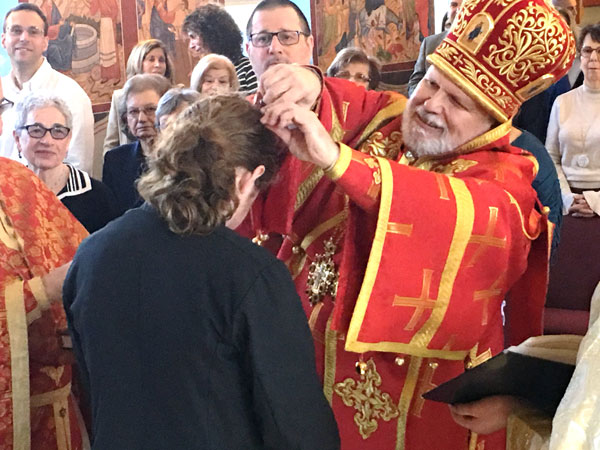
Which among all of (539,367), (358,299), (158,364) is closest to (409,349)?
(358,299)

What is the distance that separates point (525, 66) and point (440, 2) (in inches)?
244

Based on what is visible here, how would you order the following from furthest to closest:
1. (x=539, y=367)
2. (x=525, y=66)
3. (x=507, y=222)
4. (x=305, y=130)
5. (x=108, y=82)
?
(x=108, y=82), (x=525, y=66), (x=507, y=222), (x=305, y=130), (x=539, y=367)

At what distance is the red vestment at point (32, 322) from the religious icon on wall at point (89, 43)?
16.3 ft

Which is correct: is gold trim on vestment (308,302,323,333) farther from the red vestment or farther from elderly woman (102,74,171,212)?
elderly woman (102,74,171,212)

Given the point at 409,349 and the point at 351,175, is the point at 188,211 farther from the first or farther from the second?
the point at 409,349

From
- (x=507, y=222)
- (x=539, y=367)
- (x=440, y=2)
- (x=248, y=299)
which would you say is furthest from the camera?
(x=440, y=2)

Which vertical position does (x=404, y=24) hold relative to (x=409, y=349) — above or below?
above

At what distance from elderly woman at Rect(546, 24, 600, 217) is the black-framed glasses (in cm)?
295

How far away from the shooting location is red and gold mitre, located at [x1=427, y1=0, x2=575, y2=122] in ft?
7.03

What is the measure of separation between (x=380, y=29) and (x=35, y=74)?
3.89m

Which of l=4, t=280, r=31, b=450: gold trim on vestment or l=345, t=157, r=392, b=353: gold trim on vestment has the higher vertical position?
l=345, t=157, r=392, b=353: gold trim on vestment

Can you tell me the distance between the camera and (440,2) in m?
8.05

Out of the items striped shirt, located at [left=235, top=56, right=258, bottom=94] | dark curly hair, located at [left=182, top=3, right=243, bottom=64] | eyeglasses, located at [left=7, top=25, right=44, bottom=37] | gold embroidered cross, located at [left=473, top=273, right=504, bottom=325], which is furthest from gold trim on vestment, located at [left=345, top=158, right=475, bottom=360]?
eyeglasses, located at [left=7, top=25, right=44, bottom=37]

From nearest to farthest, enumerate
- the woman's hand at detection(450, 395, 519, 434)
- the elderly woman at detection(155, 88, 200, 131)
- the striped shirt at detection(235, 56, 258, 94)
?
1. the woman's hand at detection(450, 395, 519, 434)
2. the elderly woman at detection(155, 88, 200, 131)
3. the striped shirt at detection(235, 56, 258, 94)
